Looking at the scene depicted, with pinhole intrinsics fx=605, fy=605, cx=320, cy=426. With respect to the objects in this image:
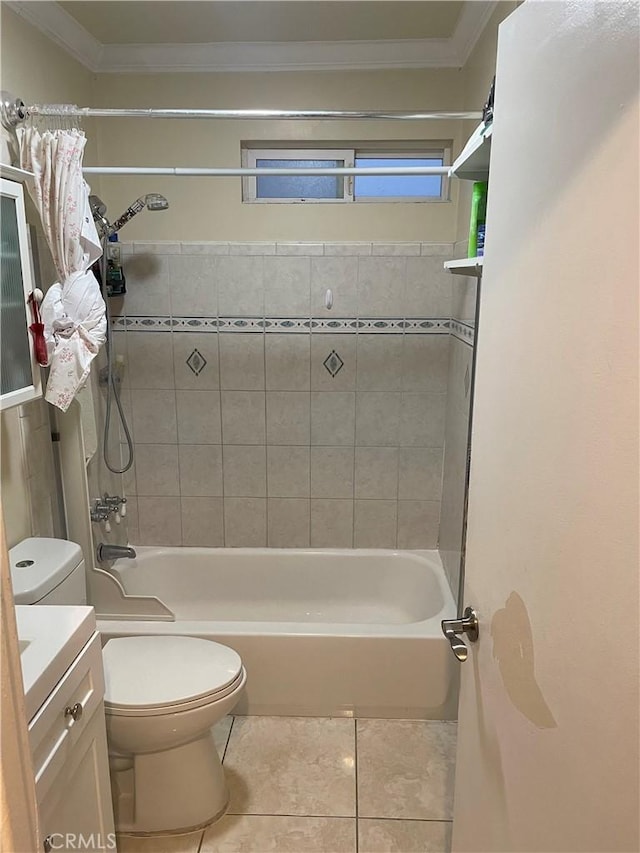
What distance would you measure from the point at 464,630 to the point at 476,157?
1.12 meters

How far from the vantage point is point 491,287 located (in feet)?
3.52

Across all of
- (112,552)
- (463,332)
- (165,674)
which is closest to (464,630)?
(165,674)

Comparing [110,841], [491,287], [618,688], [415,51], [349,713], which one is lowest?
[349,713]

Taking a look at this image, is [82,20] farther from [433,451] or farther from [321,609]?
[321,609]

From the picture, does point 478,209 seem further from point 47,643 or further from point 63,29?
point 63,29

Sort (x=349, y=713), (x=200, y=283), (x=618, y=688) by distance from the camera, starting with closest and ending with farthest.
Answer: (x=618, y=688)
(x=349, y=713)
(x=200, y=283)

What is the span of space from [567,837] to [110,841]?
1.19 m

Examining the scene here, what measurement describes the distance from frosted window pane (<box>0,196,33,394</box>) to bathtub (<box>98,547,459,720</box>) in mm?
1107

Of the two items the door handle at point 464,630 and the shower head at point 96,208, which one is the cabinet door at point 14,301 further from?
the door handle at point 464,630

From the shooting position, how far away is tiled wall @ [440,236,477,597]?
2.32 m

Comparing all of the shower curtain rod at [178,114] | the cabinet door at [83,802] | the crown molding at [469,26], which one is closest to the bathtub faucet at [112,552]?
the cabinet door at [83,802]

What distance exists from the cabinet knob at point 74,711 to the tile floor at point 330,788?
76cm

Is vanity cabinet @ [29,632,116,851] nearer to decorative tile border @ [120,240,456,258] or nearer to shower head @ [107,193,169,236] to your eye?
shower head @ [107,193,169,236]

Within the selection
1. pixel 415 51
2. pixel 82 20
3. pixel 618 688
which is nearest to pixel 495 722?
pixel 618 688
